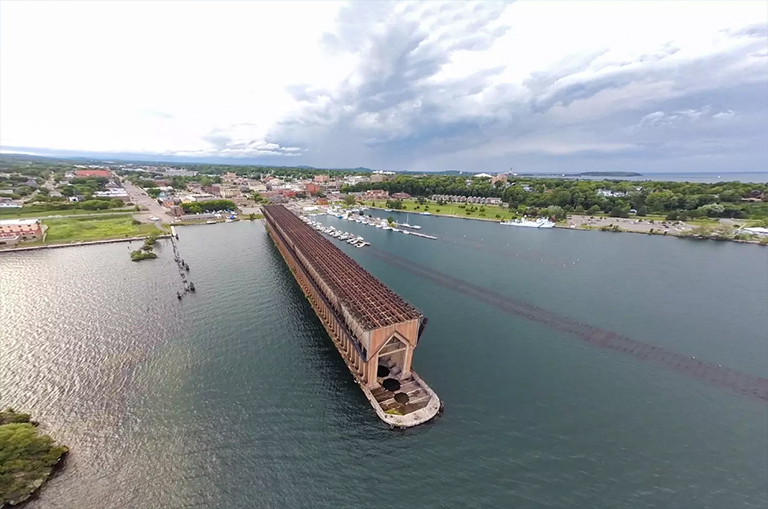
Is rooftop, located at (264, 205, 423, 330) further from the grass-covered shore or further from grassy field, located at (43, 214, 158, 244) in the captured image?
grassy field, located at (43, 214, 158, 244)

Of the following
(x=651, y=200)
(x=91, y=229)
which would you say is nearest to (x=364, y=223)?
(x=91, y=229)

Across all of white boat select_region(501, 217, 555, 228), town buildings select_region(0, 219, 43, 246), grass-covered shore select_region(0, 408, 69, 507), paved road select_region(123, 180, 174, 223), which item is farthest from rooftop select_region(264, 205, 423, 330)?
white boat select_region(501, 217, 555, 228)

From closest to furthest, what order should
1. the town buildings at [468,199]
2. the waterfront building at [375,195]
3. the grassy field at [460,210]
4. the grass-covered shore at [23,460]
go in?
the grass-covered shore at [23,460] → the grassy field at [460,210] → the town buildings at [468,199] → the waterfront building at [375,195]

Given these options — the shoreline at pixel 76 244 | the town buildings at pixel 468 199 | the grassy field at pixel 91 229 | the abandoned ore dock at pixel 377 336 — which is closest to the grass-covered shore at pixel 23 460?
the abandoned ore dock at pixel 377 336

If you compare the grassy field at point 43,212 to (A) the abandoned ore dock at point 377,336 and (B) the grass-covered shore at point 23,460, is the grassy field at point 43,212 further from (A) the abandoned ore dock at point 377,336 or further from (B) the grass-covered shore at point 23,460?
(B) the grass-covered shore at point 23,460

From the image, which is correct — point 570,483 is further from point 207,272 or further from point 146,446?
point 207,272

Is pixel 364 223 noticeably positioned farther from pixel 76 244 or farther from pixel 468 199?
pixel 468 199

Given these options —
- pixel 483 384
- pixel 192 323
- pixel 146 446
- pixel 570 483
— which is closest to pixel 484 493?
pixel 570 483
